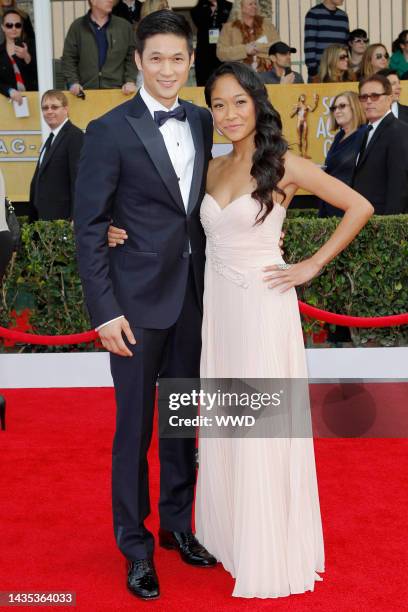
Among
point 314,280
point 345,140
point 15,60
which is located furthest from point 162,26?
point 15,60

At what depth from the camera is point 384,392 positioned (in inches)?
245

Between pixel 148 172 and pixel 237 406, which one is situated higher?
pixel 148 172

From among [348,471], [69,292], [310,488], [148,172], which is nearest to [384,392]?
[348,471]

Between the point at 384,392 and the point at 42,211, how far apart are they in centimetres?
334

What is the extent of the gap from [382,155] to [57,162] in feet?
8.90

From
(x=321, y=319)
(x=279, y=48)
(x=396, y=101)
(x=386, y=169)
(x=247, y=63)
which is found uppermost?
(x=279, y=48)

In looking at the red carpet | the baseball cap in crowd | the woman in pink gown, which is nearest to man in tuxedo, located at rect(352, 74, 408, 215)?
the baseball cap in crowd

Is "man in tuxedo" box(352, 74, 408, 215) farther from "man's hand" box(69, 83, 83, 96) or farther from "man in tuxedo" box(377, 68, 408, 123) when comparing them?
"man's hand" box(69, 83, 83, 96)

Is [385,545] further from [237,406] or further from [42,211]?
[42,211]

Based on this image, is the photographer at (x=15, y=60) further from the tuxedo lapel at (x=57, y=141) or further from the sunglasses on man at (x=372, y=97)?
the sunglasses on man at (x=372, y=97)

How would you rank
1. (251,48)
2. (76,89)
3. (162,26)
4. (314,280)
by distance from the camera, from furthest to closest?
(251,48)
(76,89)
(314,280)
(162,26)

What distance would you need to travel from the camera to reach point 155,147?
3133mm

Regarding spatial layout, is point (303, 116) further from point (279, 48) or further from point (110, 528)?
point (110, 528)

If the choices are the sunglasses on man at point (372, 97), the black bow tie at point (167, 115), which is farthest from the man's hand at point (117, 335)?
the sunglasses on man at point (372, 97)
